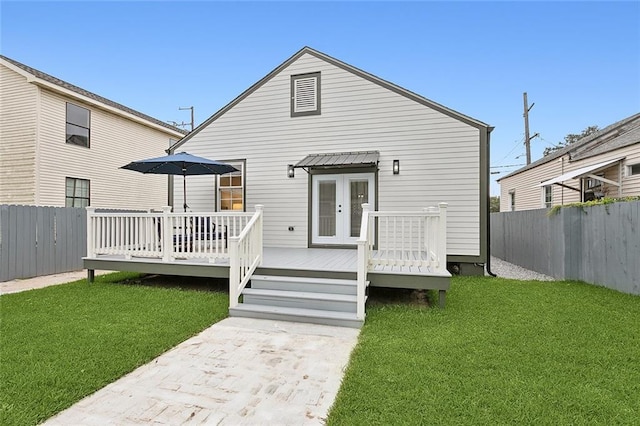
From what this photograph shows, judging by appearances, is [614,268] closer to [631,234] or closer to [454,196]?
[631,234]

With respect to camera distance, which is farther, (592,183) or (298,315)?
(592,183)

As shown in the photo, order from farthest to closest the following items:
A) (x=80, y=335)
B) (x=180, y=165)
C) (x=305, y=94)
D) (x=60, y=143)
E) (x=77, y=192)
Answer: (x=77, y=192) < (x=60, y=143) < (x=305, y=94) < (x=180, y=165) < (x=80, y=335)

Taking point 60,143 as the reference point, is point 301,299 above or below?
below

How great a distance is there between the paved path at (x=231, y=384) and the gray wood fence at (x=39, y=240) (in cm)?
623

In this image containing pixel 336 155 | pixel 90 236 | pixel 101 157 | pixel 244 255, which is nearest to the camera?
pixel 244 255

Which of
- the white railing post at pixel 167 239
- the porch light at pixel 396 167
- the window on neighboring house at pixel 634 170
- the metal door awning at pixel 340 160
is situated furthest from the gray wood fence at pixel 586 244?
the white railing post at pixel 167 239

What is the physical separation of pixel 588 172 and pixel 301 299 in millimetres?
10081

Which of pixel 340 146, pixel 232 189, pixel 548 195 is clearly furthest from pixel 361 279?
pixel 548 195

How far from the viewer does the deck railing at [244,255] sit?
464 cm

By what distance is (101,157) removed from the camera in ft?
41.5

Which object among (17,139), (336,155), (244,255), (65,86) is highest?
(65,86)

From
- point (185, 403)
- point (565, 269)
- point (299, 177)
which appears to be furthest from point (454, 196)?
point (185, 403)

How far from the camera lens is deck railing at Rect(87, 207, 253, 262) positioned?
5.77 meters

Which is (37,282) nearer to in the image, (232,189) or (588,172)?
(232,189)
